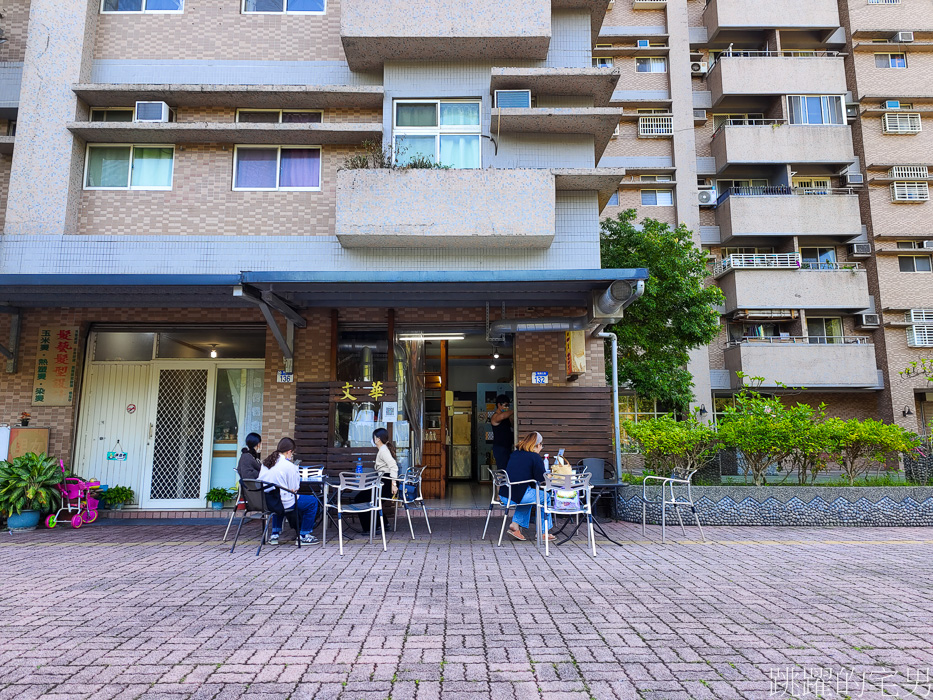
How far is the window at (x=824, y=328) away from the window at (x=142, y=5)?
23.0 metres

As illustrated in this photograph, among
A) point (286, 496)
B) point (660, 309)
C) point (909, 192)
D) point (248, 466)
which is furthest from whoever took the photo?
point (909, 192)

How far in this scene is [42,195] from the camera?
10.4 m

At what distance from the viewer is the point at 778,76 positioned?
24.5 m

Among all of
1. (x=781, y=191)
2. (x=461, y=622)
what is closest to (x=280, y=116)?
(x=461, y=622)

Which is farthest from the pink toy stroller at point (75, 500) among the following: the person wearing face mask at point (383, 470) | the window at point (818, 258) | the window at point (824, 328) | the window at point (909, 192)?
the window at point (909, 192)

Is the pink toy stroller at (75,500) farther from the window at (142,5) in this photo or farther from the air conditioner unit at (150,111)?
the window at (142,5)

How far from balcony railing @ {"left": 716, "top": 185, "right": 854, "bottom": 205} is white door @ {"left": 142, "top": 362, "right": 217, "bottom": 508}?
2077cm

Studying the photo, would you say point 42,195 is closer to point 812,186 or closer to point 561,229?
point 561,229

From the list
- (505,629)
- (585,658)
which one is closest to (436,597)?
(505,629)

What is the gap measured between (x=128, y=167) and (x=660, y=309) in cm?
1263

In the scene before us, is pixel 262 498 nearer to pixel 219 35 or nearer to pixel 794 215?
pixel 219 35

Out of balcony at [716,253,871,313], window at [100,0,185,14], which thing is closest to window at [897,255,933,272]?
balcony at [716,253,871,313]

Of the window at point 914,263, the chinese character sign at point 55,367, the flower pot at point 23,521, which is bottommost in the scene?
the flower pot at point 23,521

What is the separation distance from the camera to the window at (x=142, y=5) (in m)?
11.5
